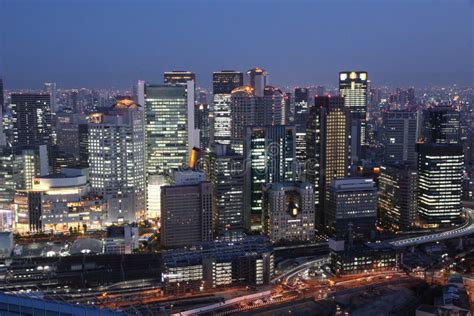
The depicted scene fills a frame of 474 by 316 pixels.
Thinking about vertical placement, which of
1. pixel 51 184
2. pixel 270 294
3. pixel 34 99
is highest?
pixel 34 99

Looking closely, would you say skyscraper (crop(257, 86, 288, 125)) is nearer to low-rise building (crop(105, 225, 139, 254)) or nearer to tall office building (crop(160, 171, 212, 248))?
tall office building (crop(160, 171, 212, 248))

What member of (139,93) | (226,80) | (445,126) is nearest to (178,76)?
(226,80)

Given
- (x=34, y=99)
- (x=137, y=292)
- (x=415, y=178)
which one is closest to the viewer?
(x=137, y=292)

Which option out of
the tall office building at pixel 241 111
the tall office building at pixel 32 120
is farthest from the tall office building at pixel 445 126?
the tall office building at pixel 32 120

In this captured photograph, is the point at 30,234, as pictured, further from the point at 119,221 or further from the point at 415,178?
the point at 415,178

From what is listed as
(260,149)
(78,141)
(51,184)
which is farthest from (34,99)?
(260,149)

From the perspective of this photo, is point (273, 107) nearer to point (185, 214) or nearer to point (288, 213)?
point (288, 213)

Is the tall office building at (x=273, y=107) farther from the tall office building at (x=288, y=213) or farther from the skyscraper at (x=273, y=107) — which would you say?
the tall office building at (x=288, y=213)

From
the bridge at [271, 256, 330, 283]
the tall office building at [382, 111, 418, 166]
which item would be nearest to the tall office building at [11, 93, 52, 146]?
the tall office building at [382, 111, 418, 166]
